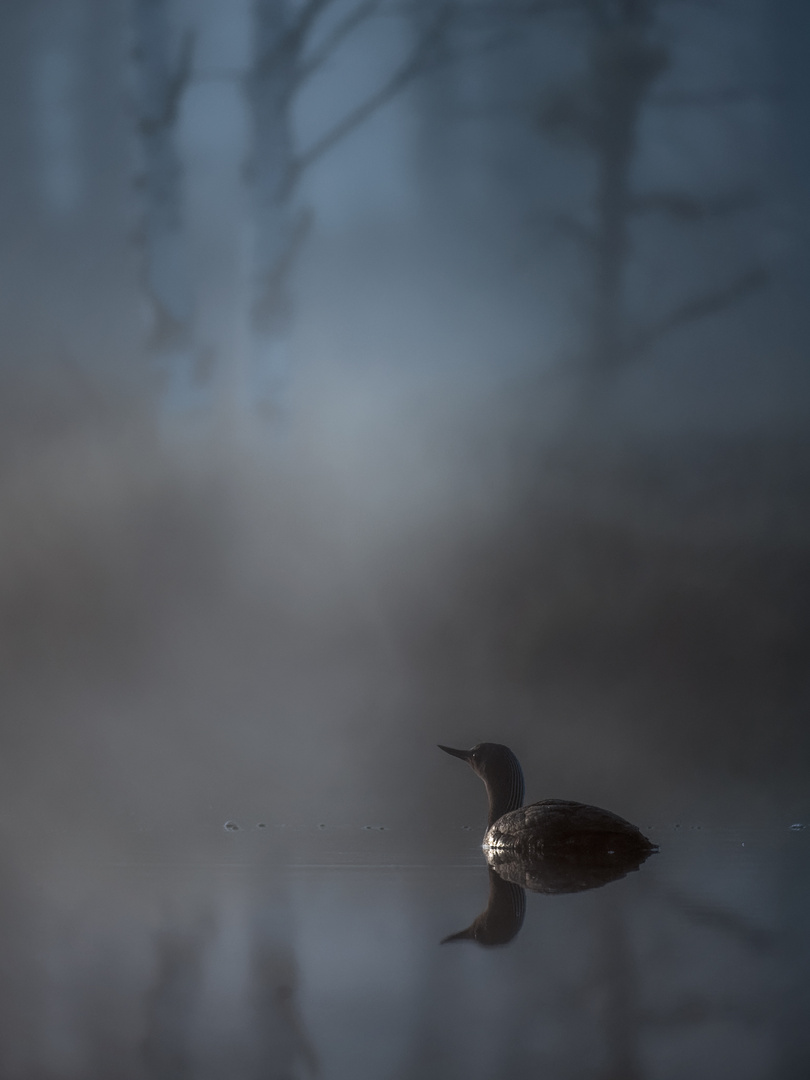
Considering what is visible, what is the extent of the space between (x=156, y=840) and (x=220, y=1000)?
10.4 feet

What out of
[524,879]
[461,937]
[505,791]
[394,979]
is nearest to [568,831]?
[524,879]

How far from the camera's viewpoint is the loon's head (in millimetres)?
4430

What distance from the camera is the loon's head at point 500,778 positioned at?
4.43 m

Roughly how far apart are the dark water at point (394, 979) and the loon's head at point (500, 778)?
1507mm

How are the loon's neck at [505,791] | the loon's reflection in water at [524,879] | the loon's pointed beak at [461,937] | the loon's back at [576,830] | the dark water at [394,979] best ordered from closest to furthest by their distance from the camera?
the dark water at [394,979] < the loon's pointed beak at [461,937] < the loon's reflection in water at [524,879] < the loon's back at [576,830] < the loon's neck at [505,791]

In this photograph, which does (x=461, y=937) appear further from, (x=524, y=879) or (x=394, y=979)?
(x=524, y=879)

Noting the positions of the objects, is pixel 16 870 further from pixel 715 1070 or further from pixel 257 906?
pixel 715 1070

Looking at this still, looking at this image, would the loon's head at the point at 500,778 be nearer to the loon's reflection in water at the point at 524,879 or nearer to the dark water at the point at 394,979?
the loon's reflection in water at the point at 524,879

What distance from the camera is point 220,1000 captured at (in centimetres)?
136

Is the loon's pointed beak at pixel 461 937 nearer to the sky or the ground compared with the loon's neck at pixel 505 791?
nearer to the sky

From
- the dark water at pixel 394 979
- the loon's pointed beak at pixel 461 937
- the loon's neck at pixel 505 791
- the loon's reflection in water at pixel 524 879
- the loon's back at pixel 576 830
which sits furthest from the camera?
the loon's neck at pixel 505 791

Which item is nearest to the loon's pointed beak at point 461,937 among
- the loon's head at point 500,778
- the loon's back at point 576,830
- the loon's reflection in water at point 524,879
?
the loon's reflection in water at point 524,879

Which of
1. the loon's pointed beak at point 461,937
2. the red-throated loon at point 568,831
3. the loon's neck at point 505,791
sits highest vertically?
the loon's pointed beak at point 461,937

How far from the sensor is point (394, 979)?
1508mm
